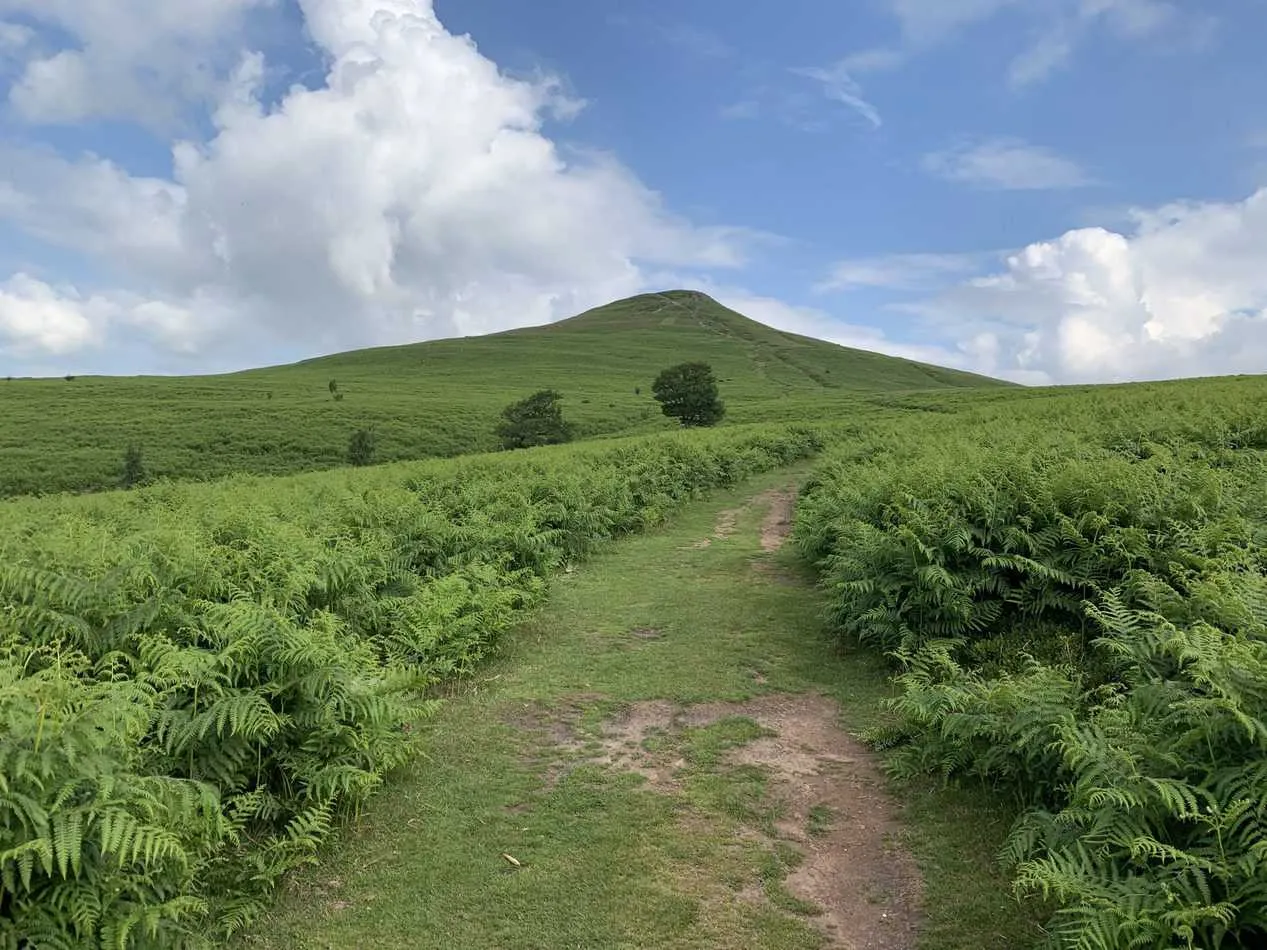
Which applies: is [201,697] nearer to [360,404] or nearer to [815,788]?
[815,788]

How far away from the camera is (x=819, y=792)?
21.0 feet

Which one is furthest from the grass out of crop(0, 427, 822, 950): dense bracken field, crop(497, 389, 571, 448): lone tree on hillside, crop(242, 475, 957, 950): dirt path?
crop(497, 389, 571, 448): lone tree on hillside

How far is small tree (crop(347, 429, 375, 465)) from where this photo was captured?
54.2m

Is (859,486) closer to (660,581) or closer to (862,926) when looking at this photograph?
(660,581)

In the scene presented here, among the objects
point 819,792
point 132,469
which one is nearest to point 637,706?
point 819,792

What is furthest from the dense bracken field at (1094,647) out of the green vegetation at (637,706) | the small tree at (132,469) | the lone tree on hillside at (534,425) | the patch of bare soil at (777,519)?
the small tree at (132,469)

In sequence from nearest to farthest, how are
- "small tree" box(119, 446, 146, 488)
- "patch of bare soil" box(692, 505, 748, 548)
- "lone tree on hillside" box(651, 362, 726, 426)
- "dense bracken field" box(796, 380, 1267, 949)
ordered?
"dense bracken field" box(796, 380, 1267, 949), "patch of bare soil" box(692, 505, 748, 548), "small tree" box(119, 446, 146, 488), "lone tree on hillside" box(651, 362, 726, 426)

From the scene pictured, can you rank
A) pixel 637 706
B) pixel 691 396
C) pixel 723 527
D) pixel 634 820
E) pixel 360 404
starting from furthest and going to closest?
pixel 360 404 < pixel 691 396 < pixel 723 527 < pixel 637 706 < pixel 634 820

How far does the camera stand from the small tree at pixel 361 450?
54219 mm

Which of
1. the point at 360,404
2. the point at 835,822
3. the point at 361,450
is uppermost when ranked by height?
the point at 360,404

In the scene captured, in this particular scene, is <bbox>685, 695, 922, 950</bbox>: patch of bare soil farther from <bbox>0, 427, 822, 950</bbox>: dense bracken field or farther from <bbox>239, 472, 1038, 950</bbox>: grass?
<bbox>0, 427, 822, 950</bbox>: dense bracken field

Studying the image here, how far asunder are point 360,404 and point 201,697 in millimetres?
71035

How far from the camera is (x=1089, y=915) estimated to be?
3807mm

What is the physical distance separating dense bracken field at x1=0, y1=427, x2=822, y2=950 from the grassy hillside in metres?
47.0
